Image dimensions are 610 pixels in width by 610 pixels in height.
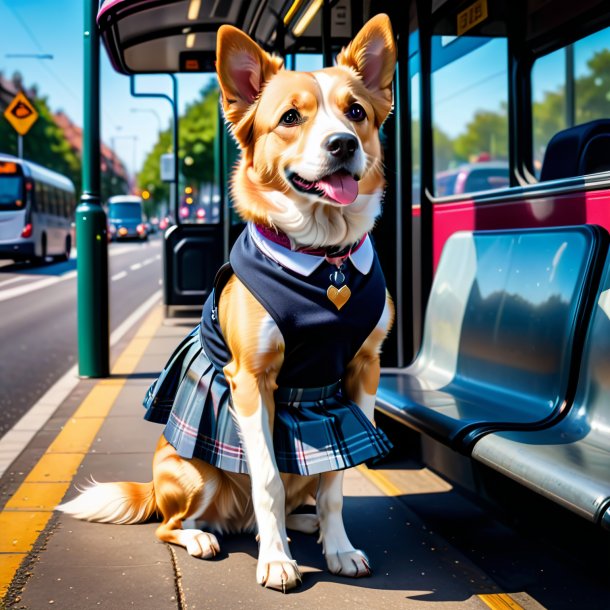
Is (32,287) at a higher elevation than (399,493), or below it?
higher

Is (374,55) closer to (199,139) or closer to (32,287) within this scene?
(32,287)

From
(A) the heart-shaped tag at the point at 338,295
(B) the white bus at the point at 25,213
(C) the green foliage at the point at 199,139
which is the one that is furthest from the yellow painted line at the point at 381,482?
(C) the green foliage at the point at 199,139

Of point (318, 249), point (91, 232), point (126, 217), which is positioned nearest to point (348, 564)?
point (318, 249)

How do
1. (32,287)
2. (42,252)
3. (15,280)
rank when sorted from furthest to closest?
(42,252) → (15,280) → (32,287)

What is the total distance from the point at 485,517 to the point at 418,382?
32.1 inches

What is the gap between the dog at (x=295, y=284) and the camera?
2.95 metres

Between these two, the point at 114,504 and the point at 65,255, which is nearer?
the point at 114,504

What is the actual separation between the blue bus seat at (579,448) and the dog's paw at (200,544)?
1.05 metres

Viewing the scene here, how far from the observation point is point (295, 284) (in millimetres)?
3080

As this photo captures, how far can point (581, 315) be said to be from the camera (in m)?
3.50

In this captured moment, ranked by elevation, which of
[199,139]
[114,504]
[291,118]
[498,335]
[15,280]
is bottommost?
[114,504]

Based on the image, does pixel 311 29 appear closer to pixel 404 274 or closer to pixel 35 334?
pixel 404 274

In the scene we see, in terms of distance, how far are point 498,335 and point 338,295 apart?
4.30ft

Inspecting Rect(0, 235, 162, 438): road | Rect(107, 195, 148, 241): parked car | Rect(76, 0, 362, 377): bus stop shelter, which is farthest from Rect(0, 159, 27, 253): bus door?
Rect(107, 195, 148, 241): parked car
